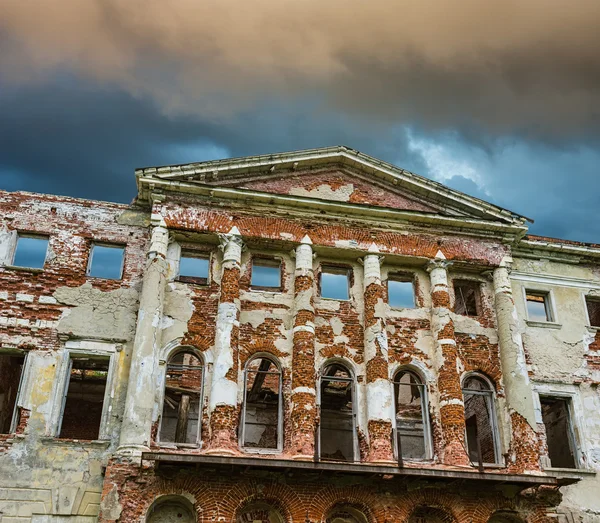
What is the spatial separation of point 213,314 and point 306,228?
3306mm

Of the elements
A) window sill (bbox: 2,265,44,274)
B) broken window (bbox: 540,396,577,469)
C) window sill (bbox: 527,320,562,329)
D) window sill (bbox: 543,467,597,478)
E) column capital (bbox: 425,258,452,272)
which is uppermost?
column capital (bbox: 425,258,452,272)

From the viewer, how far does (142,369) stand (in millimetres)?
15078

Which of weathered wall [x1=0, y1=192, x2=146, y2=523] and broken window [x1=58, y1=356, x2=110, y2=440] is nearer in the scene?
weathered wall [x1=0, y1=192, x2=146, y2=523]

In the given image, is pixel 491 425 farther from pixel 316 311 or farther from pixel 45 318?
pixel 45 318

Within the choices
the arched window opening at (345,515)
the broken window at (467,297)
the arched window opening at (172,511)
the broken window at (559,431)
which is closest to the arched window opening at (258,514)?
the arched window opening at (172,511)

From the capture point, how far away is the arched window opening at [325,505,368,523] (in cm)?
1495

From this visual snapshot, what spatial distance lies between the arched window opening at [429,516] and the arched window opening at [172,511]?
482 centimetres

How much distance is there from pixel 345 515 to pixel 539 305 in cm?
811

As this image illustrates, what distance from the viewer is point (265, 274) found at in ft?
57.5

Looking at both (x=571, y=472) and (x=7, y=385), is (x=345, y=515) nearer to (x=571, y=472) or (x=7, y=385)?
(x=571, y=472)

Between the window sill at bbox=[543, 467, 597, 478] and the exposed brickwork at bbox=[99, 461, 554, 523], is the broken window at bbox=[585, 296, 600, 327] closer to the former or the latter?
the window sill at bbox=[543, 467, 597, 478]

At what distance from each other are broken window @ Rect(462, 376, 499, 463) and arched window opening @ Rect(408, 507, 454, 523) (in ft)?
5.53

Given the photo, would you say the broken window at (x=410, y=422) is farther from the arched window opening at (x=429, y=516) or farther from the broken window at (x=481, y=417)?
the arched window opening at (x=429, y=516)

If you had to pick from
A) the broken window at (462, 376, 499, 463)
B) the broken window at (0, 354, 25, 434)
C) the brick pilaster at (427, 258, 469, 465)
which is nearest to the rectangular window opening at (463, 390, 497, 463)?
the broken window at (462, 376, 499, 463)
